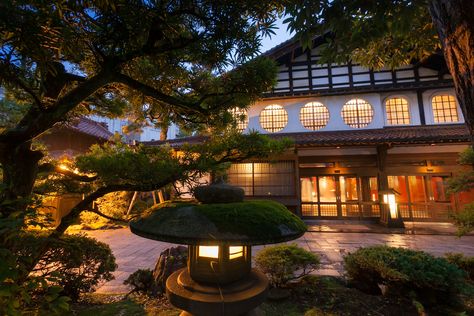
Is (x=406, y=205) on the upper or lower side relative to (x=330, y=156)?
lower

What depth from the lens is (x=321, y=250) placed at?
277 inches

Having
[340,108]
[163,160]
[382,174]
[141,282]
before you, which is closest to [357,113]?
[340,108]

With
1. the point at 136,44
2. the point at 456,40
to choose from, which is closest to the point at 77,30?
the point at 136,44

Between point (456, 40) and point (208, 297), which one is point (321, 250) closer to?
point (208, 297)

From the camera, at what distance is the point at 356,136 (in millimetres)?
11008

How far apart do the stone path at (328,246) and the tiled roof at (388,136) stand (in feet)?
12.6

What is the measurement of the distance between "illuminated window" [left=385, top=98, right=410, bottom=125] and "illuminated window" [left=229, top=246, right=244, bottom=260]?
13.2m

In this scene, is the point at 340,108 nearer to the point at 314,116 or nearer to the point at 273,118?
the point at 314,116

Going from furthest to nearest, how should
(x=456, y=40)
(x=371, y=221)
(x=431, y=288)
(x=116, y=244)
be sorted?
(x=371, y=221) → (x=116, y=244) → (x=431, y=288) → (x=456, y=40)

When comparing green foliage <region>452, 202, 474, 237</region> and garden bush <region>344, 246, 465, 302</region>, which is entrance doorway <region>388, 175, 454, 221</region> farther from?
garden bush <region>344, 246, 465, 302</region>

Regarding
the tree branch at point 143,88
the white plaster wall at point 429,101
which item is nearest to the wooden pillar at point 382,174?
the white plaster wall at point 429,101

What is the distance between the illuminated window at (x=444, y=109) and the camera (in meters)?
11.8

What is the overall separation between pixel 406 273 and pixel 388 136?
28.5 ft

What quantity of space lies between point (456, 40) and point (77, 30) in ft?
12.5
